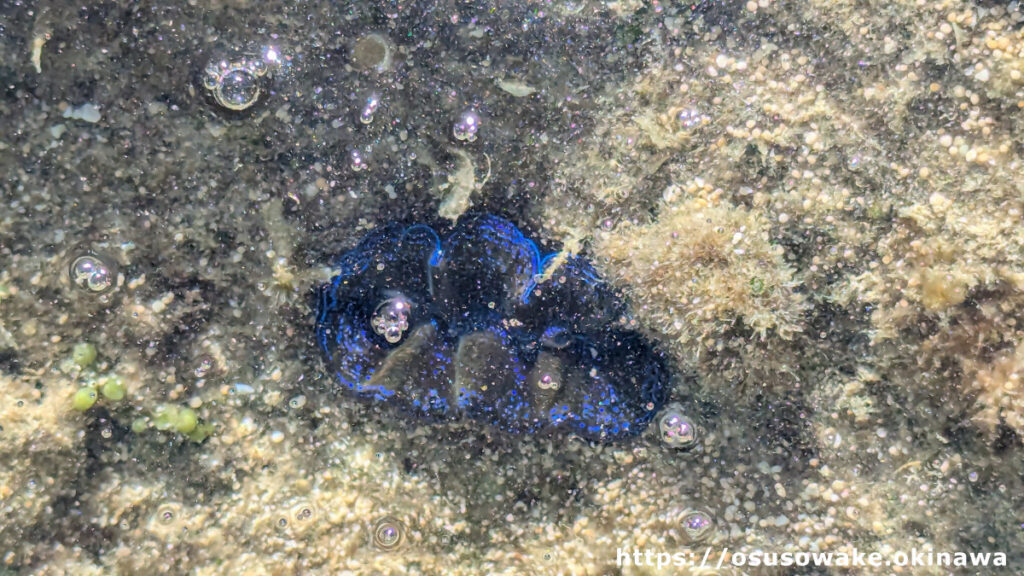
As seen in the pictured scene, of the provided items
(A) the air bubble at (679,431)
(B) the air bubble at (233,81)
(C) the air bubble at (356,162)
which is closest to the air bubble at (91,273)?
(B) the air bubble at (233,81)

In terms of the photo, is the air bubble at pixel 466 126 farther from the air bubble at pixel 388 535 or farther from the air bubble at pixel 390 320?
the air bubble at pixel 388 535

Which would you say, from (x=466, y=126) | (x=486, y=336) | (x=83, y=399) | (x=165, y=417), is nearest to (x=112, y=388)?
(x=83, y=399)

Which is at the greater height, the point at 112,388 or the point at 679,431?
the point at 679,431

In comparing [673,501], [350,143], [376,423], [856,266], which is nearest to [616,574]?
[673,501]

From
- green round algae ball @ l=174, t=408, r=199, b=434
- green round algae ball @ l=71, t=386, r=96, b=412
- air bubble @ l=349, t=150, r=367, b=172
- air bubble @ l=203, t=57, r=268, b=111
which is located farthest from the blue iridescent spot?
green round algae ball @ l=71, t=386, r=96, b=412

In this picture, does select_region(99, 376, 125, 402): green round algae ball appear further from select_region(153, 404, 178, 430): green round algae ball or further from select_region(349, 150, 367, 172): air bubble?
select_region(349, 150, 367, 172): air bubble

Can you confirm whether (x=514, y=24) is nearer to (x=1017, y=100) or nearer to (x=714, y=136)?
(x=714, y=136)

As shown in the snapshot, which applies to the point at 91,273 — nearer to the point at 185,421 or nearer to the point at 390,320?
the point at 185,421
